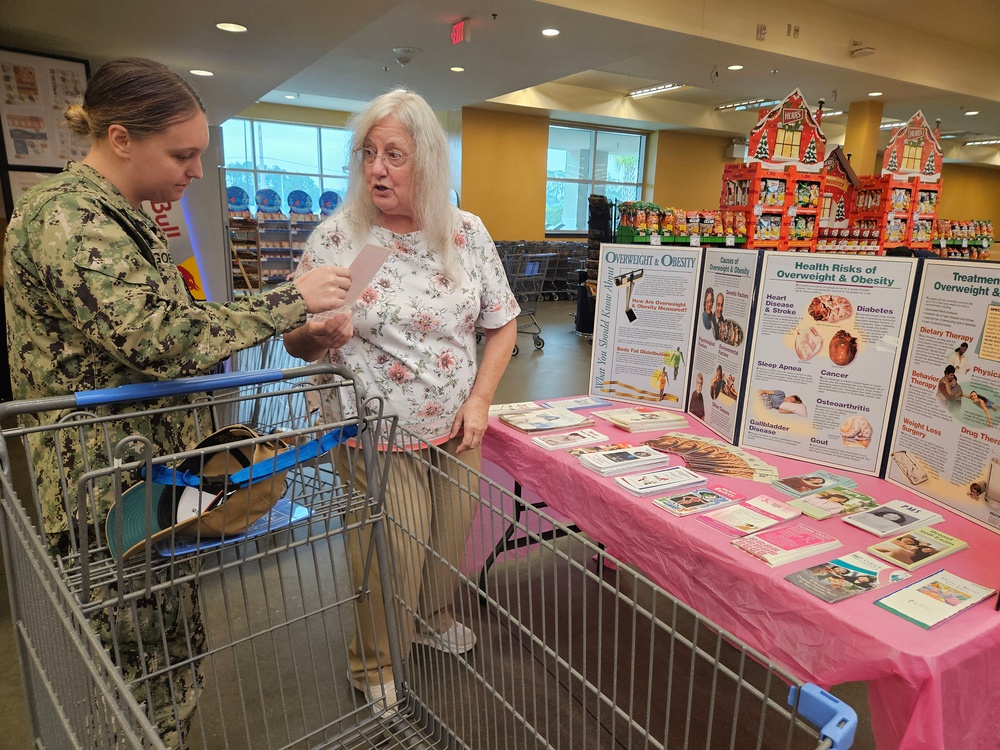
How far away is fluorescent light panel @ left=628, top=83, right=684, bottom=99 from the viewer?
11.2 meters

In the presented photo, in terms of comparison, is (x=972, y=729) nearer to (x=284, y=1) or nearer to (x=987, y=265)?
(x=987, y=265)

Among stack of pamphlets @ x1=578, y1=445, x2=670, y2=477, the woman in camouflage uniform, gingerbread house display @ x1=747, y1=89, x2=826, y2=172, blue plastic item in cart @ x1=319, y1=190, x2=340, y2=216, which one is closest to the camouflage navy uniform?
the woman in camouflage uniform

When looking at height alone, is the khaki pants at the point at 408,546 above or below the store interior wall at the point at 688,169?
below

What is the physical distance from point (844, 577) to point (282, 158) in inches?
566

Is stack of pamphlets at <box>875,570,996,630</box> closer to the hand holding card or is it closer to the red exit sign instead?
the hand holding card

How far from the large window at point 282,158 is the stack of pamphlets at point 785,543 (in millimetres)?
12663

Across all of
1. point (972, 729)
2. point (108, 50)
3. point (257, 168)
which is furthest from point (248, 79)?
point (972, 729)

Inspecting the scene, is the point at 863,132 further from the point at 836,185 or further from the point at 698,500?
the point at 698,500

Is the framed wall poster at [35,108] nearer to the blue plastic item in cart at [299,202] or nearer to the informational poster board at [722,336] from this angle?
the informational poster board at [722,336]

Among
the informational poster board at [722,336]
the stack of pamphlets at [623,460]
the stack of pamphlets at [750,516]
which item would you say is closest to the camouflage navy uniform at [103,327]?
the stack of pamphlets at [623,460]

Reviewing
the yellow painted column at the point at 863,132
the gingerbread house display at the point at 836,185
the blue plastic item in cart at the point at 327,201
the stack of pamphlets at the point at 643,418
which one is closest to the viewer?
the stack of pamphlets at the point at 643,418

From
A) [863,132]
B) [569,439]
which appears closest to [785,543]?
[569,439]

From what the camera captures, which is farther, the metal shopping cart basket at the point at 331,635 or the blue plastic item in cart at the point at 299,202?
the blue plastic item in cart at the point at 299,202

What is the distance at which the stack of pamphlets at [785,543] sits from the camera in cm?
120
